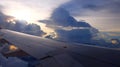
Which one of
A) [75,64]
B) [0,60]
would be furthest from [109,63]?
[0,60]

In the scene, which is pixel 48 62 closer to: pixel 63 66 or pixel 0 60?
pixel 63 66

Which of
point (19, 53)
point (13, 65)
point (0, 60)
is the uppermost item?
point (19, 53)

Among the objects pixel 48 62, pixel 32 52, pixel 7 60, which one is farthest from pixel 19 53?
pixel 7 60

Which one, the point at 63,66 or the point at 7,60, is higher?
the point at 63,66

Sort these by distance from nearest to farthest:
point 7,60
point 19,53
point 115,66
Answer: point 115,66 → point 19,53 → point 7,60

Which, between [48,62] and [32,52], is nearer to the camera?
[48,62]

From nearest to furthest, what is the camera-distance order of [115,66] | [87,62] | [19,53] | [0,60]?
[115,66]
[87,62]
[19,53]
[0,60]

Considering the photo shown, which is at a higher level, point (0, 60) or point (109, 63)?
point (109, 63)

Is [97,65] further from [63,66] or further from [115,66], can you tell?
[63,66]

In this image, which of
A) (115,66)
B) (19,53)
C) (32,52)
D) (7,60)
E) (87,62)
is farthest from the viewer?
(7,60)
